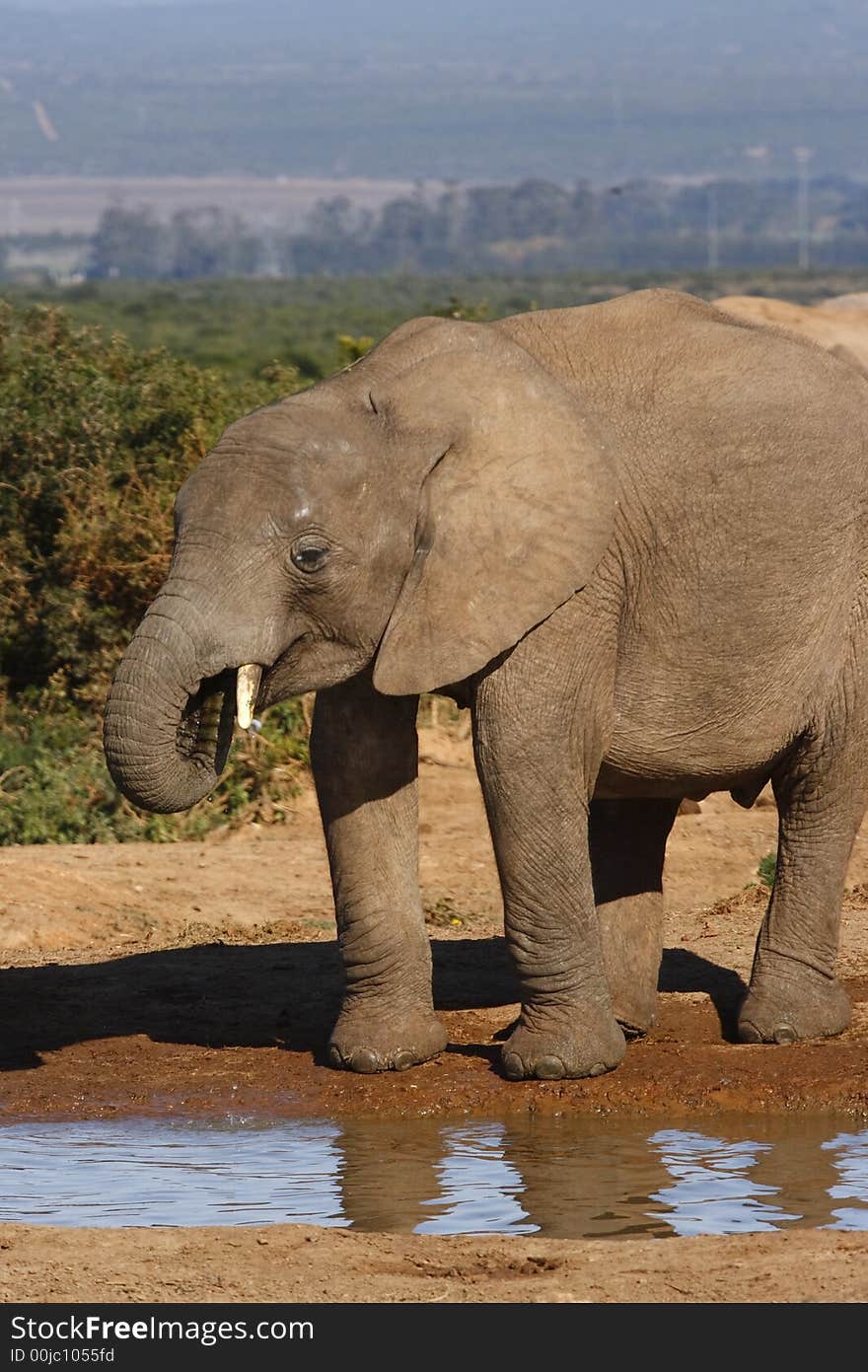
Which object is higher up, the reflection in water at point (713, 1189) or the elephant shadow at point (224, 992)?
the reflection in water at point (713, 1189)

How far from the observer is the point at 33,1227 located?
6.43m

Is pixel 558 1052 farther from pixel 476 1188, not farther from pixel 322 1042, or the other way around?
pixel 322 1042

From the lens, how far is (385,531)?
7504 millimetres

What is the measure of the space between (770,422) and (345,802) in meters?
1.96

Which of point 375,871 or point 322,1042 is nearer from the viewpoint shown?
point 375,871

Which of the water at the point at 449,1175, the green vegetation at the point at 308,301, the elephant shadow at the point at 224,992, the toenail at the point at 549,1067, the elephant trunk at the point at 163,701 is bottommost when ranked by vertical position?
the elephant shadow at the point at 224,992

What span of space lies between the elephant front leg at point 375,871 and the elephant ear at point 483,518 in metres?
0.50

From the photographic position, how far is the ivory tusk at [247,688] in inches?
281

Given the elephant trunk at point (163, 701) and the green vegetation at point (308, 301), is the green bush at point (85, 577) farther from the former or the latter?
the green vegetation at point (308, 301)

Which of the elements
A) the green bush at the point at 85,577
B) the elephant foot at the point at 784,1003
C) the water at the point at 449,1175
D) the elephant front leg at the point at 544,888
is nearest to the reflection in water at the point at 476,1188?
the water at the point at 449,1175

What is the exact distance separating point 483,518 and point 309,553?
2.02ft

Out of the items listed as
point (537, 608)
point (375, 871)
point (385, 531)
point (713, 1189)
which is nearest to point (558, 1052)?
point (375, 871)

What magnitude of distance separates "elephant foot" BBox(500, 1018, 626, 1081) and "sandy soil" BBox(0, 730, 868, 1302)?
0.06 m

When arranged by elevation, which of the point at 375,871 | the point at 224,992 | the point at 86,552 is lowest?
the point at 224,992
